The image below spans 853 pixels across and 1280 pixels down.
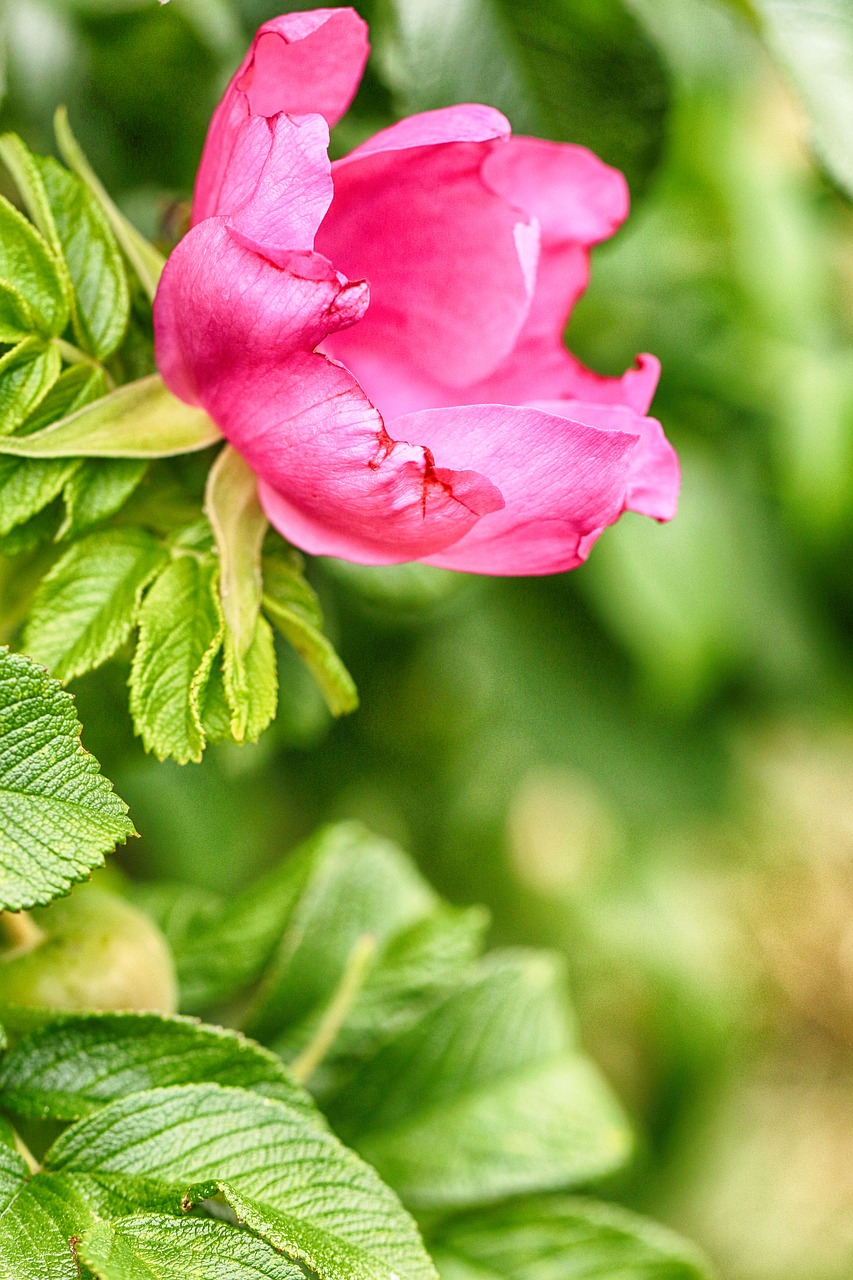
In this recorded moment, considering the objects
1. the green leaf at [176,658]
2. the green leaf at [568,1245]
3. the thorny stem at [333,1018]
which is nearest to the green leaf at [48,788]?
the green leaf at [176,658]

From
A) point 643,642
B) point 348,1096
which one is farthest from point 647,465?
point 643,642

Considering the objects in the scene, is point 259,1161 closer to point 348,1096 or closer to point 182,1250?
point 182,1250

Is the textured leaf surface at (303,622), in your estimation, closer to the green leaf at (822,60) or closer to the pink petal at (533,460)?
the pink petal at (533,460)

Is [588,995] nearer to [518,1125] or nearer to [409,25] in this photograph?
[518,1125]

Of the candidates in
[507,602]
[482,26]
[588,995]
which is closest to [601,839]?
[588,995]

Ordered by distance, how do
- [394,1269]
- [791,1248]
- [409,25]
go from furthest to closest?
[791,1248], [409,25], [394,1269]

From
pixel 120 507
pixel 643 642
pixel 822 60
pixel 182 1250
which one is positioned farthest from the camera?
pixel 643 642

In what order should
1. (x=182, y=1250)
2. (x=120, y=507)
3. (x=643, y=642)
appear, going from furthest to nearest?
(x=643, y=642)
(x=120, y=507)
(x=182, y=1250)
